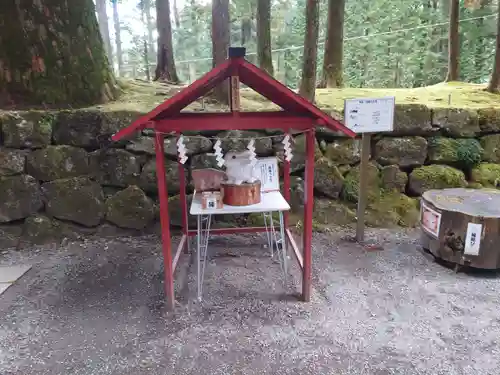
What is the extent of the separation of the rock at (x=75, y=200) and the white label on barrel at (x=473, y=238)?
3666mm

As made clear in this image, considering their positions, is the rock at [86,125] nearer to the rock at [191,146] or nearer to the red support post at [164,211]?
the rock at [191,146]

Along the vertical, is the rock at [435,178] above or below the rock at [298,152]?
below

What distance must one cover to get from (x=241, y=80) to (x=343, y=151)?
7.19 ft

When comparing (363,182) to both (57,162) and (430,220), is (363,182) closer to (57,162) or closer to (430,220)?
(430,220)

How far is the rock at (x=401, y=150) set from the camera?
15.0 ft

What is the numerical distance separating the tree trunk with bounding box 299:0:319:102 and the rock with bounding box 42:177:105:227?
2.71 metres

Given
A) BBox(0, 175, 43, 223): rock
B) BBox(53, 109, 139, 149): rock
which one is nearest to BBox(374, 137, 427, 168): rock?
BBox(53, 109, 139, 149): rock

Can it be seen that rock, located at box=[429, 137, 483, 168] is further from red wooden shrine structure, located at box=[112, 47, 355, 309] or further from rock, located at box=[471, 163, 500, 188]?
red wooden shrine structure, located at box=[112, 47, 355, 309]

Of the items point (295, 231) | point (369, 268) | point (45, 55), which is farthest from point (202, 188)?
point (45, 55)

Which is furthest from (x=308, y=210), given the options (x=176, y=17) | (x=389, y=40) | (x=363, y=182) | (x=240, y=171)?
(x=176, y=17)

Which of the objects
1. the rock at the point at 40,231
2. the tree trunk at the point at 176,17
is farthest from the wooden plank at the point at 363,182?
the tree trunk at the point at 176,17

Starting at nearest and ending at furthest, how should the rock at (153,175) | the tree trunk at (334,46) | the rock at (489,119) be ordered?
the rock at (153,175)
the rock at (489,119)
the tree trunk at (334,46)

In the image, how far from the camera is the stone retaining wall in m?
4.07

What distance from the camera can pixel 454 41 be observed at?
22.2 ft
